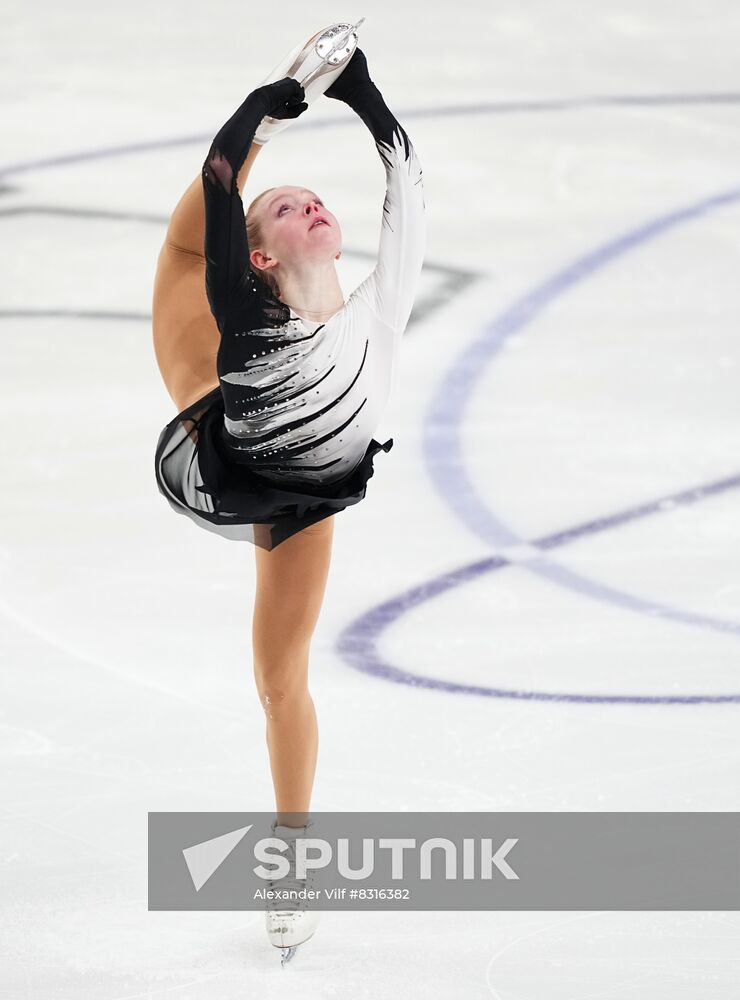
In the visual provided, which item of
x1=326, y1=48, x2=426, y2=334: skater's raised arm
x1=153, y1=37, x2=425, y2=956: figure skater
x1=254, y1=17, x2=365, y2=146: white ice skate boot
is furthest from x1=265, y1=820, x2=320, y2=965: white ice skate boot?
x1=254, y1=17, x2=365, y2=146: white ice skate boot

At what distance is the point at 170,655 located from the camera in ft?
12.5

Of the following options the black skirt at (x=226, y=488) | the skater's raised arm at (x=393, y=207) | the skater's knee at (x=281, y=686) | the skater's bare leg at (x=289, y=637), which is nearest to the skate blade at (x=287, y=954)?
the skater's bare leg at (x=289, y=637)

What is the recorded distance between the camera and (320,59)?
98.6 inches

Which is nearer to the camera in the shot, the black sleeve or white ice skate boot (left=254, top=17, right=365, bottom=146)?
the black sleeve

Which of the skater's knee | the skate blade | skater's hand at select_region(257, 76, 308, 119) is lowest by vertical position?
the skate blade

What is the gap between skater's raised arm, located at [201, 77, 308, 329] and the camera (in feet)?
7.77

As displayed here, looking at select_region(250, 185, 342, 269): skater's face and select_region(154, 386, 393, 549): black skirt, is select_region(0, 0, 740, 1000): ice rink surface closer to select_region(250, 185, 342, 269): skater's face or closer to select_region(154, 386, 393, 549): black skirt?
select_region(154, 386, 393, 549): black skirt

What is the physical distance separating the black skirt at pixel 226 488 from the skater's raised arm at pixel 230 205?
0.22 metres

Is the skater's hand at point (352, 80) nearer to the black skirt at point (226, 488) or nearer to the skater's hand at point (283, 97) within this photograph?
the skater's hand at point (283, 97)

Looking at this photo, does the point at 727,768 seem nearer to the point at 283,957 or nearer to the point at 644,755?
the point at 644,755

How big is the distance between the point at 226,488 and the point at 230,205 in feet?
1.56

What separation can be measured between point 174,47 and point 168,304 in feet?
21.1

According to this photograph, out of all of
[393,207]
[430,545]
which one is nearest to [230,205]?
[393,207]

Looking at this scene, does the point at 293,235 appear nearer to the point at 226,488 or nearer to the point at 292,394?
the point at 292,394
